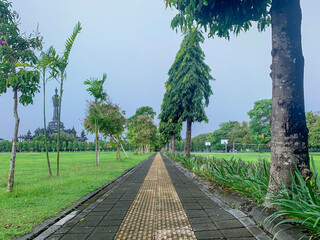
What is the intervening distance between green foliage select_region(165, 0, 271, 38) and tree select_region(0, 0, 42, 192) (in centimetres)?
418

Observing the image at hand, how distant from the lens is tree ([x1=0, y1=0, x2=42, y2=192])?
18.2ft

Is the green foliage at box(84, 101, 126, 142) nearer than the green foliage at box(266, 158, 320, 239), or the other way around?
the green foliage at box(266, 158, 320, 239)

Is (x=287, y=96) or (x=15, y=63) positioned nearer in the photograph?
(x=287, y=96)

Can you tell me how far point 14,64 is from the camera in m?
5.69

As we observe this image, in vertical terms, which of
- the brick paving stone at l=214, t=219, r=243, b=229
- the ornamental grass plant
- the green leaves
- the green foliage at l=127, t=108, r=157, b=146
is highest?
the green leaves

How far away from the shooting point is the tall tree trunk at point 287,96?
10.5 feet

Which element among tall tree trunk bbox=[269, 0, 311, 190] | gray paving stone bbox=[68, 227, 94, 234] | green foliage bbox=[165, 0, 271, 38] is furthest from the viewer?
green foliage bbox=[165, 0, 271, 38]

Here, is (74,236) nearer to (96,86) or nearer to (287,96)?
(287,96)

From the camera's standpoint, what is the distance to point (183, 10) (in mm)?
4148


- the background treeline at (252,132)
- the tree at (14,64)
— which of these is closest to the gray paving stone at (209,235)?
the tree at (14,64)

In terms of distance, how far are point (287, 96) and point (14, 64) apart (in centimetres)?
641

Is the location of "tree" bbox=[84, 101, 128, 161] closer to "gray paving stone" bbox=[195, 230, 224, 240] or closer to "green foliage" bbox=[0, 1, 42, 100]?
"green foliage" bbox=[0, 1, 42, 100]

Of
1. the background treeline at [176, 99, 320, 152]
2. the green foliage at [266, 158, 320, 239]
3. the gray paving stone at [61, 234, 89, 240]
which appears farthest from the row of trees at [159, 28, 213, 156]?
the gray paving stone at [61, 234, 89, 240]

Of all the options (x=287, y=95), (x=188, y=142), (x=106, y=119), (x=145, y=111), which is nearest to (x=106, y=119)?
(x=106, y=119)
